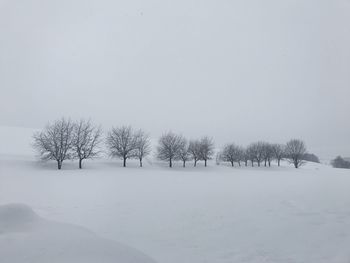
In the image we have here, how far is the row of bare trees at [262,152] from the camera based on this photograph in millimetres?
69250

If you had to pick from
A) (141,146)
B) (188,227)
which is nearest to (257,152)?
(141,146)

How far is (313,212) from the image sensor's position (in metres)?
13.2

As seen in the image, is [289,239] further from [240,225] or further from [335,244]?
[240,225]

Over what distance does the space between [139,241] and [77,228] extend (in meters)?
2.69

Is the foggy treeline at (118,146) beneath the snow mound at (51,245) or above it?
above

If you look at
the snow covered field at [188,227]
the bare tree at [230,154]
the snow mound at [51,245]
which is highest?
the bare tree at [230,154]

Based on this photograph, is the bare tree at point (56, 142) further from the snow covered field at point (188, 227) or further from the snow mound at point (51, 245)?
the snow mound at point (51, 245)

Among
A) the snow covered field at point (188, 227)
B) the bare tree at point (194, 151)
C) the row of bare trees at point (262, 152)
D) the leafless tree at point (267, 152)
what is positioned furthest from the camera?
the leafless tree at point (267, 152)

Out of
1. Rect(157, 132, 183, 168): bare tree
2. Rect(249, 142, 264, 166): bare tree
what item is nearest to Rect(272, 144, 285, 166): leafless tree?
Rect(249, 142, 264, 166): bare tree

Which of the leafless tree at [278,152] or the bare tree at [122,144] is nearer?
the bare tree at [122,144]

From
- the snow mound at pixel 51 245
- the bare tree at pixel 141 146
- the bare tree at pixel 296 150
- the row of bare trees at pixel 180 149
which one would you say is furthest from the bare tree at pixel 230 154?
the snow mound at pixel 51 245

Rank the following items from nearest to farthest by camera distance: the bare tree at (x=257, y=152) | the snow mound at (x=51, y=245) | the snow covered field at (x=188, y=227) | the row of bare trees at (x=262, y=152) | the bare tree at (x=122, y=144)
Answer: the snow mound at (x=51, y=245) → the snow covered field at (x=188, y=227) → the bare tree at (x=122, y=144) → the row of bare trees at (x=262, y=152) → the bare tree at (x=257, y=152)

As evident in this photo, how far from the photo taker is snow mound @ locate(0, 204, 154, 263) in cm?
664

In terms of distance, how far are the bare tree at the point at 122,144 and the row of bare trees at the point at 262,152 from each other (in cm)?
2910
